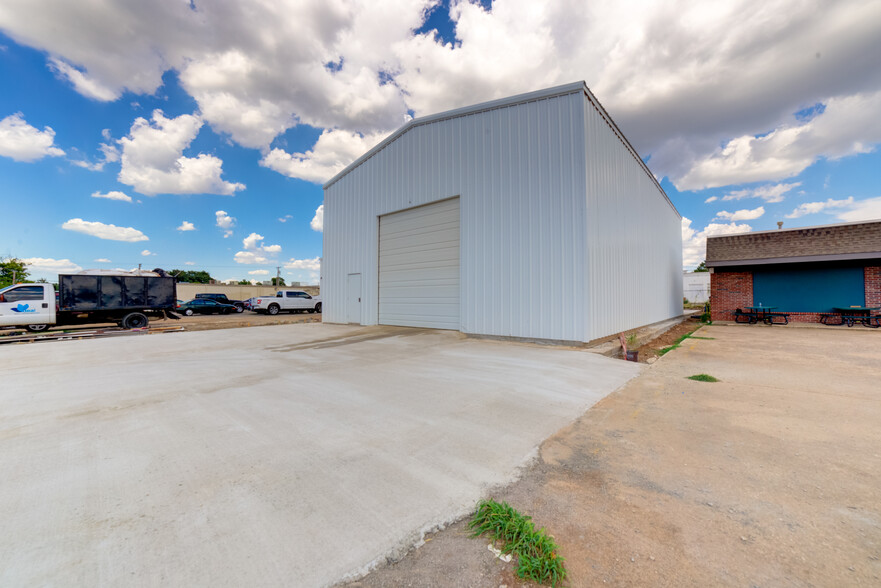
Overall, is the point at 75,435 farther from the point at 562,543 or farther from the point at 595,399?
the point at 595,399

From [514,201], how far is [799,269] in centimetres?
1491

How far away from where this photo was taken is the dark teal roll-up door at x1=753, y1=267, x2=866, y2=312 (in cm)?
1412

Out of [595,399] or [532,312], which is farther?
[532,312]

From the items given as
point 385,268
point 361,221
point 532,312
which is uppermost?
point 361,221

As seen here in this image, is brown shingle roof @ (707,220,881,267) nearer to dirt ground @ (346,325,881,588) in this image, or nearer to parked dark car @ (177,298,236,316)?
dirt ground @ (346,325,881,588)

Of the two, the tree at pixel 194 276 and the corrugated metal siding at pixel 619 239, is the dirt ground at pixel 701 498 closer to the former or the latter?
the corrugated metal siding at pixel 619 239

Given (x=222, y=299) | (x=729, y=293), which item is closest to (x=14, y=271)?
(x=222, y=299)

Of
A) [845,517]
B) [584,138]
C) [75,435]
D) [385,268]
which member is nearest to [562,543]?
[845,517]

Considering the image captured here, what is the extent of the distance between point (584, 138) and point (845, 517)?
27.6ft

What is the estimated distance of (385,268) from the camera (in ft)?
43.2

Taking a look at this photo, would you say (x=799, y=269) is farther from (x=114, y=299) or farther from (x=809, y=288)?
(x=114, y=299)

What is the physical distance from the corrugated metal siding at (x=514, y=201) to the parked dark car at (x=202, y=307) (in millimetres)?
19910

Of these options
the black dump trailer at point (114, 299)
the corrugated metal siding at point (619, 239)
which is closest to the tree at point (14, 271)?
the black dump trailer at point (114, 299)

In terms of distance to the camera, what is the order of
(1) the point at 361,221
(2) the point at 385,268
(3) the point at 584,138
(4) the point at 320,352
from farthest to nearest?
(1) the point at 361,221 → (2) the point at 385,268 → (3) the point at 584,138 → (4) the point at 320,352
